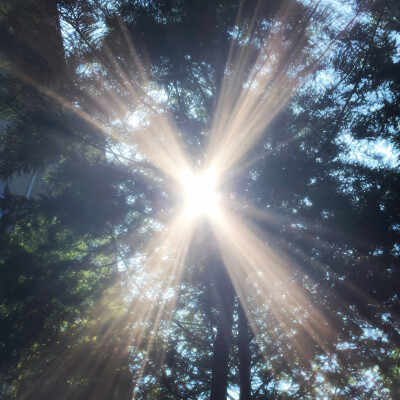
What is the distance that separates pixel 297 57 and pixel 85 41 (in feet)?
9.26

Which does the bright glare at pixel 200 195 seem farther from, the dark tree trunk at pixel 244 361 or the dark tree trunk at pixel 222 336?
the dark tree trunk at pixel 244 361

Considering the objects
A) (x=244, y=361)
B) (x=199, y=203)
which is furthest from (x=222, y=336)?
(x=199, y=203)

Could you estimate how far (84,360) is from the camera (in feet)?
11.7

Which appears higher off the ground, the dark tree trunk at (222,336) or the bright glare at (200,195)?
the bright glare at (200,195)

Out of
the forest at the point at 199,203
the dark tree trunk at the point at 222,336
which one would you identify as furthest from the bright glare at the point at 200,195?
the dark tree trunk at the point at 222,336

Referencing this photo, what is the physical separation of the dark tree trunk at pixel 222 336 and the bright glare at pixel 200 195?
762mm

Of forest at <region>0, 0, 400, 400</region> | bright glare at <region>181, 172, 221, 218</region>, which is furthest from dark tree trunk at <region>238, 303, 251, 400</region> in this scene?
bright glare at <region>181, 172, 221, 218</region>

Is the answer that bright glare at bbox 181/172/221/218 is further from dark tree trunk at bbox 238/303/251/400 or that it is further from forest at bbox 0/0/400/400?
dark tree trunk at bbox 238/303/251/400

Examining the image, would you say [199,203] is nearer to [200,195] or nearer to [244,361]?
[200,195]

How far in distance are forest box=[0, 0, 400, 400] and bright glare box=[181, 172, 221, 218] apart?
0.08ft

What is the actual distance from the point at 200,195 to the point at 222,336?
6.05ft

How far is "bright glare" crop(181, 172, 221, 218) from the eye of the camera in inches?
165

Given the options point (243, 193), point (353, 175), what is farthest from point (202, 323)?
point (353, 175)

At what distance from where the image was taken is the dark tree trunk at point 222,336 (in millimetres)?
3920
